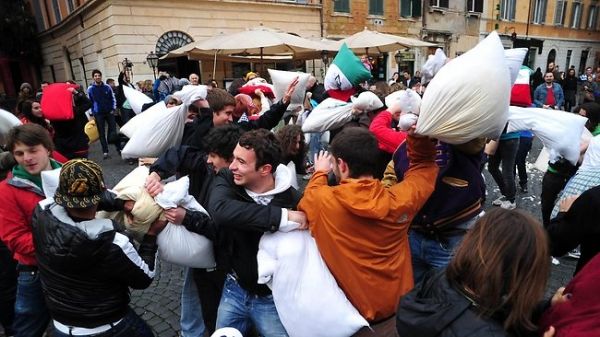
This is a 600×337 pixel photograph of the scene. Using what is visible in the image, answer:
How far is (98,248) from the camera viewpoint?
153 cm

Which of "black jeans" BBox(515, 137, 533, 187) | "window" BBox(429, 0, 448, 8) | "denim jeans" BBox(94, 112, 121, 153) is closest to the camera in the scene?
"black jeans" BBox(515, 137, 533, 187)

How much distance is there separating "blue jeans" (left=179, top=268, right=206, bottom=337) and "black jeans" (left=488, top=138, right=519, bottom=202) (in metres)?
4.06

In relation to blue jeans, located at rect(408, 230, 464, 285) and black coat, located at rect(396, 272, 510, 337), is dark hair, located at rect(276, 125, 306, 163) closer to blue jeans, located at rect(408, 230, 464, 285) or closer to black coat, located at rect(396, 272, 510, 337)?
blue jeans, located at rect(408, 230, 464, 285)

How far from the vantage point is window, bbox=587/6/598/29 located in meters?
29.8

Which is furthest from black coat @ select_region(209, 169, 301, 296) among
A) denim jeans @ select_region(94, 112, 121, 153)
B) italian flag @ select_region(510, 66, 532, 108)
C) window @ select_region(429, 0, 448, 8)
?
window @ select_region(429, 0, 448, 8)

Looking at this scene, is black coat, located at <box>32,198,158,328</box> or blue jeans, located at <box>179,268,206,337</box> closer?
black coat, located at <box>32,198,158,328</box>

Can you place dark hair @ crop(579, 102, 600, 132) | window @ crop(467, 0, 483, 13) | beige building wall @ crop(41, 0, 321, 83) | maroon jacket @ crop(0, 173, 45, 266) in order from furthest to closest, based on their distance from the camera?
1. window @ crop(467, 0, 483, 13)
2. beige building wall @ crop(41, 0, 321, 83)
3. dark hair @ crop(579, 102, 600, 132)
4. maroon jacket @ crop(0, 173, 45, 266)

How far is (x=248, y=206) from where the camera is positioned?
1.66 metres

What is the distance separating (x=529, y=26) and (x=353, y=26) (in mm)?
14976

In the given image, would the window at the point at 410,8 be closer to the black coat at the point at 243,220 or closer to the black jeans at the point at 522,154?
the black jeans at the point at 522,154

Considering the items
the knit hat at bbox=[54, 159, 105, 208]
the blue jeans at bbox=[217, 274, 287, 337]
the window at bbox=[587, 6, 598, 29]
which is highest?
the window at bbox=[587, 6, 598, 29]

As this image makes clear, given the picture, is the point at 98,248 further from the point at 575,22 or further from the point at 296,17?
the point at 575,22

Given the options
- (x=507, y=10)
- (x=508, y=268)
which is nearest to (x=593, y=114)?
(x=508, y=268)

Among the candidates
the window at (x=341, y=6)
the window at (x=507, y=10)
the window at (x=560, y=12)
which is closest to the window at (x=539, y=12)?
the window at (x=560, y=12)
